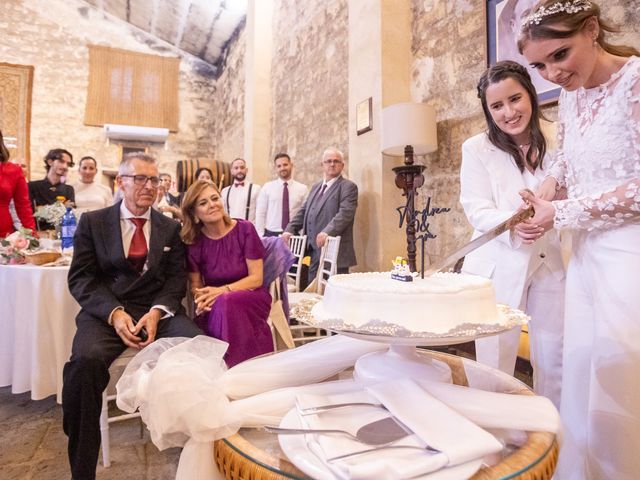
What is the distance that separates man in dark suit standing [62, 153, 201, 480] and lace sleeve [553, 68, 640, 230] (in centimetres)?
150

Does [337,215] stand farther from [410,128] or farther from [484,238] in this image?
[484,238]

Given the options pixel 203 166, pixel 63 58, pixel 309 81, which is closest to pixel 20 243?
pixel 309 81

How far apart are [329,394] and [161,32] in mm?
10925

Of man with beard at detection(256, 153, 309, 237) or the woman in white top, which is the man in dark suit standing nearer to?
the woman in white top

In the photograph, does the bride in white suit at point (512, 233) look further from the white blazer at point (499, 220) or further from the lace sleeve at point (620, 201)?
the lace sleeve at point (620, 201)

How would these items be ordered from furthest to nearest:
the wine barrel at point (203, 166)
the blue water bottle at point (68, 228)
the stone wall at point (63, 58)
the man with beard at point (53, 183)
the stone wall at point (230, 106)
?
the stone wall at point (63, 58)
the stone wall at point (230, 106)
the wine barrel at point (203, 166)
the man with beard at point (53, 183)
the blue water bottle at point (68, 228)

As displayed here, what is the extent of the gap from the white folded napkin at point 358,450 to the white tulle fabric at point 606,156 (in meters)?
0.76

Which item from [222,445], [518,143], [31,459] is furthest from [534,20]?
[31,459]

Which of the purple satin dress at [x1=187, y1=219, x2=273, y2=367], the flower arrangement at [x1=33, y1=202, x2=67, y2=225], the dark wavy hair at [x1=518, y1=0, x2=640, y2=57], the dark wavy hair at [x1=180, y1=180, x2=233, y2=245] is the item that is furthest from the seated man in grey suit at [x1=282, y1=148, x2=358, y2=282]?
the dark wavy hair at [x1=518, y1=0, x2=640, y2=57]

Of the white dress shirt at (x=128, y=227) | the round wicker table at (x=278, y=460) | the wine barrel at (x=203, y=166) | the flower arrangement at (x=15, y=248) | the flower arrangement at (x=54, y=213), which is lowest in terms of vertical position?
the round wicker table at (x=278, y=460)

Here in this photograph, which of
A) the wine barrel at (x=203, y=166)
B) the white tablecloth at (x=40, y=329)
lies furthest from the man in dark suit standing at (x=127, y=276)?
the wine barrel at (x=203, y=166)

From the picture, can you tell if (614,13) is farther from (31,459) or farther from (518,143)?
(31,459)

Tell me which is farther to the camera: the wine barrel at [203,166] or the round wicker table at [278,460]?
the wine barrel at [203,166]

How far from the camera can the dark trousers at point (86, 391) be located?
1.43 metres
